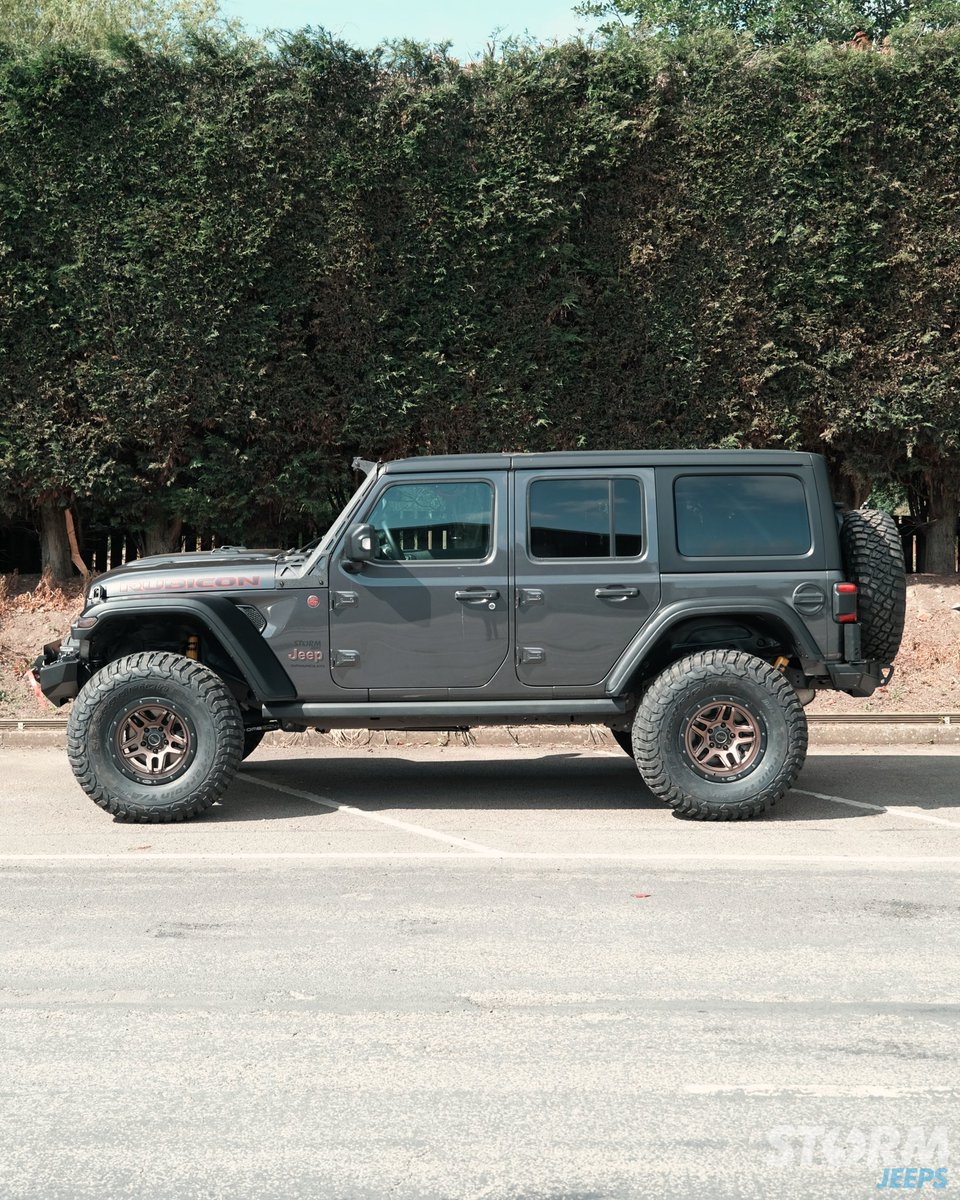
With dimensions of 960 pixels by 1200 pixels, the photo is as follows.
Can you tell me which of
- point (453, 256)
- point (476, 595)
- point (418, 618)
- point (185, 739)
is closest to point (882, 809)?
point (476, 595)

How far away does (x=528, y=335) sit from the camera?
42.1ft

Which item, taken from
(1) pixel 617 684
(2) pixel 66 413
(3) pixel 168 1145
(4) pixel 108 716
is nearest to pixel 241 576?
(4) pixel 108 716

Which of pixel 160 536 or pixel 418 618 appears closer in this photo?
pixel 418 618

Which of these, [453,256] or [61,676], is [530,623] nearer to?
[61,676]

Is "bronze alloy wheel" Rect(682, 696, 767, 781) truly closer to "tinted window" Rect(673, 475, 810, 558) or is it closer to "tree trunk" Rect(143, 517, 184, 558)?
"tinted window" Rect(673, 475, 810, 558)

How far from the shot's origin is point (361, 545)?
784cm

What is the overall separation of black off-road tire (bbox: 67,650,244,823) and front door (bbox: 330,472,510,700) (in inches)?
30.6

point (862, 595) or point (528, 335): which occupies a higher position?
point (528, 335)

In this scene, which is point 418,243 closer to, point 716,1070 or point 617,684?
point 617,684

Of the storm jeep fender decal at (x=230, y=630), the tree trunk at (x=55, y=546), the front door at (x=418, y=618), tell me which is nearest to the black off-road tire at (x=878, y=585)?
the front door at (x=418, y=618)

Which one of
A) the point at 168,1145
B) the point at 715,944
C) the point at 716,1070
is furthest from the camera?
the point at 715,944

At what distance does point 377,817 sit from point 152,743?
1428mm

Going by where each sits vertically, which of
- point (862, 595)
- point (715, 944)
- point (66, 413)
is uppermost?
point (66, 413)

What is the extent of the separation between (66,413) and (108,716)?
5907mm
